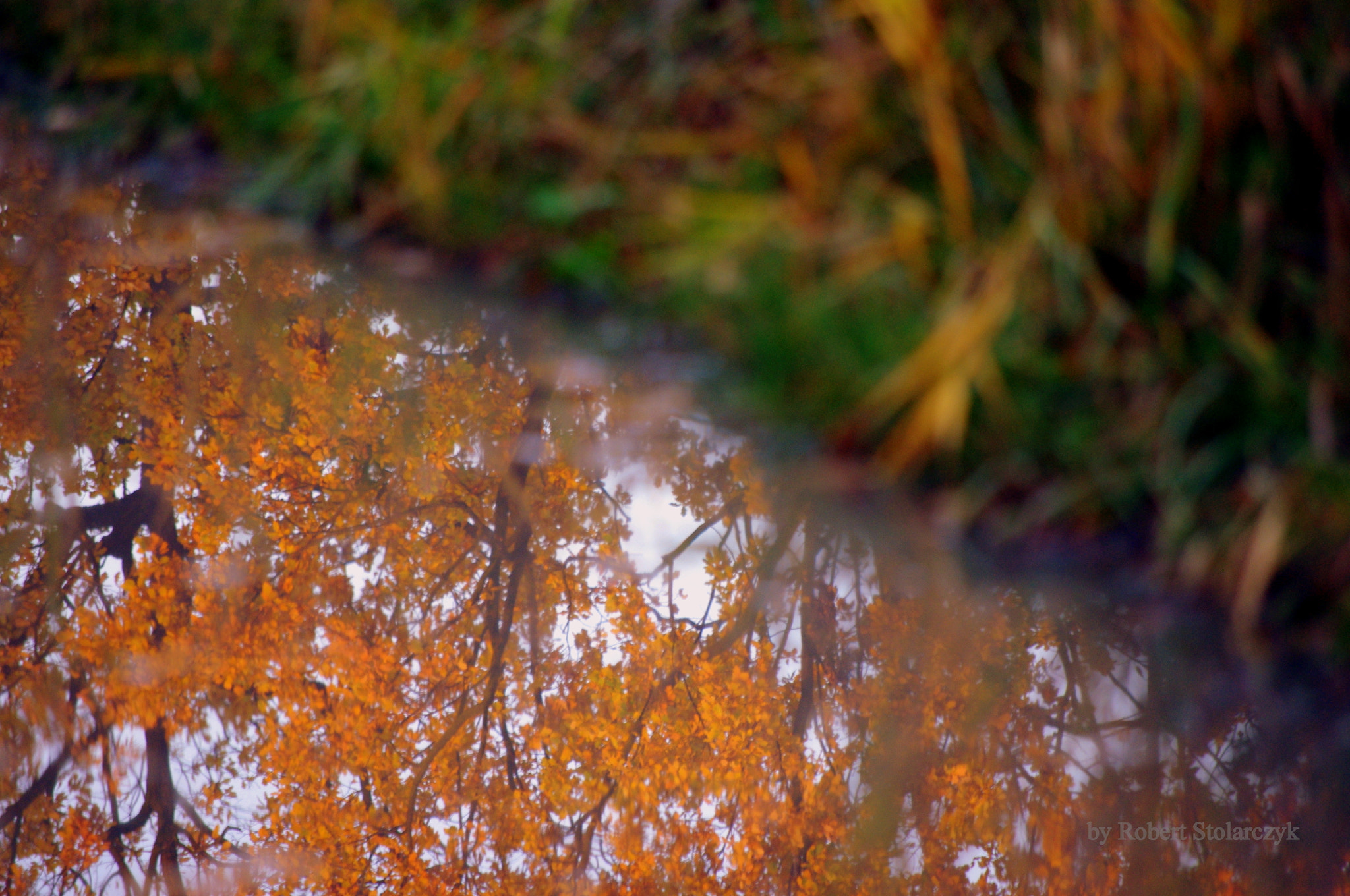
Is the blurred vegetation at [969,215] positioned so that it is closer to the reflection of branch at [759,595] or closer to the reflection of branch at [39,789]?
the reflection of branch at [759,595]

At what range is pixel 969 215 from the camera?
747mm

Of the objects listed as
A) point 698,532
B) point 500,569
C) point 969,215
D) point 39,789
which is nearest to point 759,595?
point 698,532

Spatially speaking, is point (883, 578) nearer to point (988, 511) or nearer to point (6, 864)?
point (988, 511)

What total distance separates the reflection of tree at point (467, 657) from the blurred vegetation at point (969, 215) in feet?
0.50

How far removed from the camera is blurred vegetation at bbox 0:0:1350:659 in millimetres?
692

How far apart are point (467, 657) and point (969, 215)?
79 centimetres

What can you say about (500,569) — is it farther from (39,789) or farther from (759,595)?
(39,789)

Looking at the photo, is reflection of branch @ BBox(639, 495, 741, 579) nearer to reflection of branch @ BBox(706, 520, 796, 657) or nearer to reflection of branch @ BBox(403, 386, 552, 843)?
reflection of branch @ BBox(706, 520, 796, 657)

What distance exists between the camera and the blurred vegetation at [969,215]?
2.27 ft

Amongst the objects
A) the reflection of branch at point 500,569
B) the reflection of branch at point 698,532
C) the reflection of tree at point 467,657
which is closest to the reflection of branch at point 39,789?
the reflection of tree at point 467,657

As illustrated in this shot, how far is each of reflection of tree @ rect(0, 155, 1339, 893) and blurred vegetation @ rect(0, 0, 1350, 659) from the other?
15 cm

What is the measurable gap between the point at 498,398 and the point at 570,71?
0.42m

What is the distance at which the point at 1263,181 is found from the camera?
701 mm

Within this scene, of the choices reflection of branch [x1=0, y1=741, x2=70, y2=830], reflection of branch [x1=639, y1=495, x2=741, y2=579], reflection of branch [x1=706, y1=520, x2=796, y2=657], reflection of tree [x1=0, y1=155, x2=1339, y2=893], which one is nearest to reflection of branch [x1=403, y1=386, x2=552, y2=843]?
reflection of tree [x1=0, y1=155, x2=1339, y2=893]
